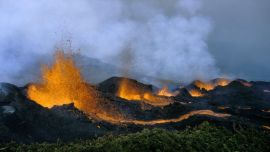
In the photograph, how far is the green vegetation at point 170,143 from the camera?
1477 centimetres

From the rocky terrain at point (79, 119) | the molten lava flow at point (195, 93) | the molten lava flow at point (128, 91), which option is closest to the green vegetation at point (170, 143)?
the rocky terrain at point (79, 119)

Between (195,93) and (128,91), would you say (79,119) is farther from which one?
(195,93)

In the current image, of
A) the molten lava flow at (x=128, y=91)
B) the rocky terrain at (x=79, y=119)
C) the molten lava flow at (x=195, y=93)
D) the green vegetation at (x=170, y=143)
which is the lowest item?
the green vegetation at (x=170, y=143)

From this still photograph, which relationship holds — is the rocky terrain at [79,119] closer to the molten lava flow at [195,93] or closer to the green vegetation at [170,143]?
the green vegetation at [170,143]

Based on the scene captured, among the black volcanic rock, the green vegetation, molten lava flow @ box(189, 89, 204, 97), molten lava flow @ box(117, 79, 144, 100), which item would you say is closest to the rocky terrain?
the green vegetation

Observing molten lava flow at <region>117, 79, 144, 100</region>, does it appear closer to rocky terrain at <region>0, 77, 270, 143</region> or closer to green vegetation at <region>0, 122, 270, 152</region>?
rocky terrain at <region>0, 77, 270, 143</region>

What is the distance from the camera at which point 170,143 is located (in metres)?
15.4

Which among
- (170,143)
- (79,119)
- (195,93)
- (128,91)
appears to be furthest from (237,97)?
(170,143)

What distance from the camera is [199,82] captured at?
113 meters

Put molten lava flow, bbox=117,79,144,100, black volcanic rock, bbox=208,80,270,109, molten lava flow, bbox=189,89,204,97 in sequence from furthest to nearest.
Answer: molten lava flow, bbox=189,89,204,97
black volcanic rock, bbox=208,80,270,109
molten lava flow, bbox=117,79,144,100

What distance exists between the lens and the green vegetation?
1477 centimetres

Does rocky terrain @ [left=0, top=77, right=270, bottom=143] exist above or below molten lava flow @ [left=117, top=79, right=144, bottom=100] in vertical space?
below

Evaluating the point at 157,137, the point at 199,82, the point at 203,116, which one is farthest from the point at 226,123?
the point at 199,82

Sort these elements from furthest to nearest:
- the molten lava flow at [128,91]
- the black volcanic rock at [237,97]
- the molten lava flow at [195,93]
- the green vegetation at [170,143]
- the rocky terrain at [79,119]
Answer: the molten lava flow at [195,93] → the black volcanic rock at [237,97] → the molten lava flow at [128,91] → the rocky terrain at [79,119] → the green vegetation at [170,143]
